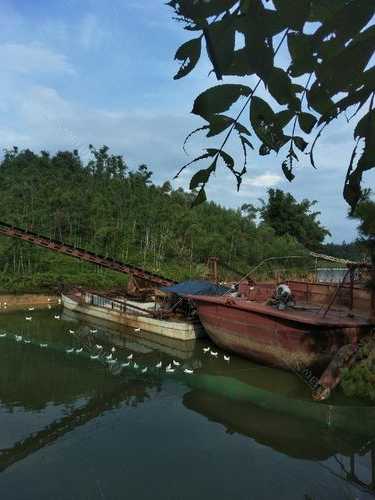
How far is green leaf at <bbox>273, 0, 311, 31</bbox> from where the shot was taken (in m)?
0.72

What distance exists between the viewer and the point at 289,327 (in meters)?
8.96

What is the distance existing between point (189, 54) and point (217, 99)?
0.10 meters

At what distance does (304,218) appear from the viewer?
39.8 meters

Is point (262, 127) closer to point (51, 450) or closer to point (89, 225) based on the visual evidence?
point (51, 450)

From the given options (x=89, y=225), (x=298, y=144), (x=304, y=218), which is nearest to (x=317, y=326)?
(x=298, y=144)

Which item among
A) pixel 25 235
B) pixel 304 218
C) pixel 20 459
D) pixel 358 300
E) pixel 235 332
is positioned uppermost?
pixel 304 218

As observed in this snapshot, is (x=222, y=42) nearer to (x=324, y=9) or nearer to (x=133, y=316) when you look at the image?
(x=324, y=9)

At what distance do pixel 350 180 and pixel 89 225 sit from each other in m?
30.1

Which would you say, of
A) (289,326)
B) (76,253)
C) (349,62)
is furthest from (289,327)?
(76,253)

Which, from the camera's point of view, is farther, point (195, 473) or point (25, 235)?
point (25, 235)

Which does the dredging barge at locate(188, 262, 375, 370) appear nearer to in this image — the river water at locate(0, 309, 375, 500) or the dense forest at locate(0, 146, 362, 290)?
the river water at locate(0, 309, 375, 500)

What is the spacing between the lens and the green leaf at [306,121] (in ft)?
3.27

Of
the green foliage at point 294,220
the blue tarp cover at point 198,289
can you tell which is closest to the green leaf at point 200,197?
the blue tarp cover at point 198,289

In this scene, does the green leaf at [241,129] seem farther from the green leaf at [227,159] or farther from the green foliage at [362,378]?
the green foliage at [362,378]
